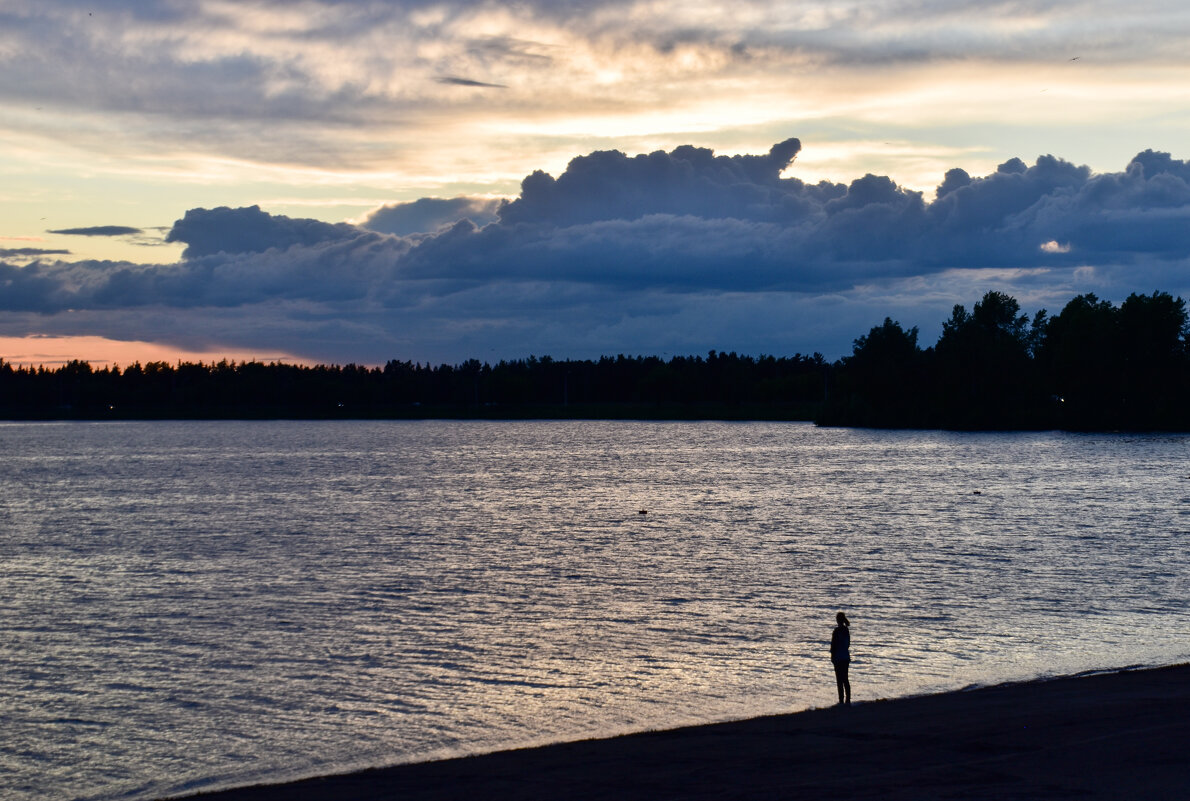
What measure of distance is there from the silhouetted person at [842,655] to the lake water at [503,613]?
1.34 meters

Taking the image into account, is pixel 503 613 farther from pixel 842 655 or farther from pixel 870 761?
pixel 870 761

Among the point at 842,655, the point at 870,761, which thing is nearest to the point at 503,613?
the point at 842,655

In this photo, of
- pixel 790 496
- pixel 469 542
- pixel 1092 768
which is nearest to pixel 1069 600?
pixel 1092 768

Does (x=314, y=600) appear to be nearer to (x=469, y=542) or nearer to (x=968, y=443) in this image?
(x=469, y=542)

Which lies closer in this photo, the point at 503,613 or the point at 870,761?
the point at 870,761

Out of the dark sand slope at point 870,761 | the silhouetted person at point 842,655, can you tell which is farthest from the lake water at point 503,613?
the dark sand slope at point 870,761

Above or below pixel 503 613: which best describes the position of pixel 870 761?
above

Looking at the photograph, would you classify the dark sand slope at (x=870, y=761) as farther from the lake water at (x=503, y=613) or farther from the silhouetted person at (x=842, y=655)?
the lake water at (x=503, y=613)

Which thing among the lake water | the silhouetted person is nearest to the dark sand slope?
the silhouetted person

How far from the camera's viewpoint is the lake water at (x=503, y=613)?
89.6 ft

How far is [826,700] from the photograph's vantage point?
2878 centimetres

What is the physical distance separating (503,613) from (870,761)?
2468cm

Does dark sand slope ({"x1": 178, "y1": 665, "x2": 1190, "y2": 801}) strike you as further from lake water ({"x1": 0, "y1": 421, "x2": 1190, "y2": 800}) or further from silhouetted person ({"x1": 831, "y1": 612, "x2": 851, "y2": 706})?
lake water ({"x1": 0, "y1": 421, "x2": 1190, "y2": 800})

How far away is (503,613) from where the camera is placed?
43.2 metres
